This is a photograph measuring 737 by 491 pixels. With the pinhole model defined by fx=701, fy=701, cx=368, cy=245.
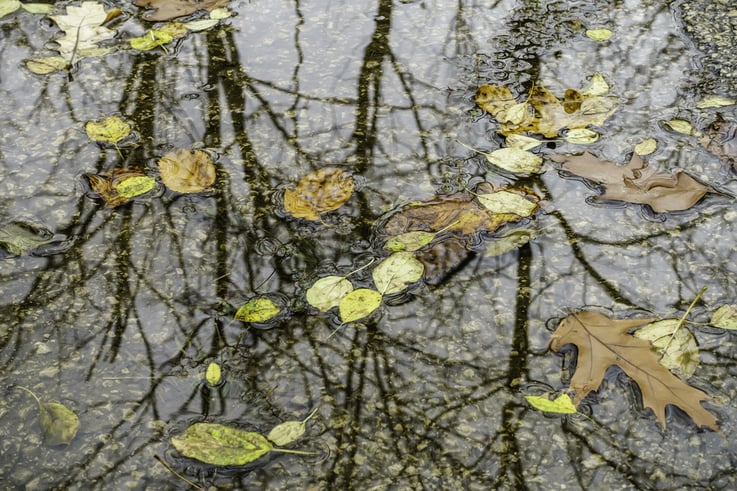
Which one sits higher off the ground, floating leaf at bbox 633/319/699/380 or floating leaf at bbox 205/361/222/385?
floating leaf at bbox 633/319/699/380

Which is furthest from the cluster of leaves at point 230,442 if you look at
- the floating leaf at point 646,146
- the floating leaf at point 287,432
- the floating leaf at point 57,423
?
the floating leaf at point 646,146

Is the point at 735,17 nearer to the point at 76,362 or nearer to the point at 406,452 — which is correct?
the point at 406,452

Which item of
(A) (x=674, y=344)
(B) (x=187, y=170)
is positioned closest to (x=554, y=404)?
(A) (x=674, y=344)

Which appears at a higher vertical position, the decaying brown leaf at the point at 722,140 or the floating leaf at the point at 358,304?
the decaying brown leaf at the point at 722,140

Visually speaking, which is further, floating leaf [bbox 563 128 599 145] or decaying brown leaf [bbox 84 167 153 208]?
floating leaf [bbox 563 128 599 145]

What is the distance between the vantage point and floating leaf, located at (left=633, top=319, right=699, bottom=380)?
64.3 inches

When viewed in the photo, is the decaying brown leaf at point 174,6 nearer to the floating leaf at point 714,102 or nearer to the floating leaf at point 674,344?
the floating leaf at point 714,102

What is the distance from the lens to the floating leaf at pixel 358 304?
5.82 feet

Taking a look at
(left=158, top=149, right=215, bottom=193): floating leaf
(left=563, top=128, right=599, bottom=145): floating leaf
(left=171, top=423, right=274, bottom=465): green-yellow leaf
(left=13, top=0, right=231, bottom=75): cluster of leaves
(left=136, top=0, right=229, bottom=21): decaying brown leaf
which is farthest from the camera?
(left=136, top=0, right=229, bottom=21): decaying brown leaf

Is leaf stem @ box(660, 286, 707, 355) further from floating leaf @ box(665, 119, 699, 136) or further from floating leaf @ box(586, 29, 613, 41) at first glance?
floating leaf @ box(586, 29, 613, 41)

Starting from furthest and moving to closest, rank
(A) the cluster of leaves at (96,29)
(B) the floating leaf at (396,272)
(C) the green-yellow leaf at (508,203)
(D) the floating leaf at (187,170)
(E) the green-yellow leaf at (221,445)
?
(A) the cluster of leaves at (96,29) < (D) the floating leaf at (187,170) < (C) the green-yellow leaf at (508,203) < (B) the floating leaf at (396,272) < (E) the green-yellow leaf at (221,445)

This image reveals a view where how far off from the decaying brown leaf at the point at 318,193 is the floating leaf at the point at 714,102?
1256 mm

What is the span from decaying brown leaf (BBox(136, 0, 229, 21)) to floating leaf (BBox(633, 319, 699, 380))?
219 cm

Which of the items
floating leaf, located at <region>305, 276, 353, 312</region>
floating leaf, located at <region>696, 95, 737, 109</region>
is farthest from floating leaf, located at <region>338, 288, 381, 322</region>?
floating leaf, located at <region>696, 95, 737, 109</region>
